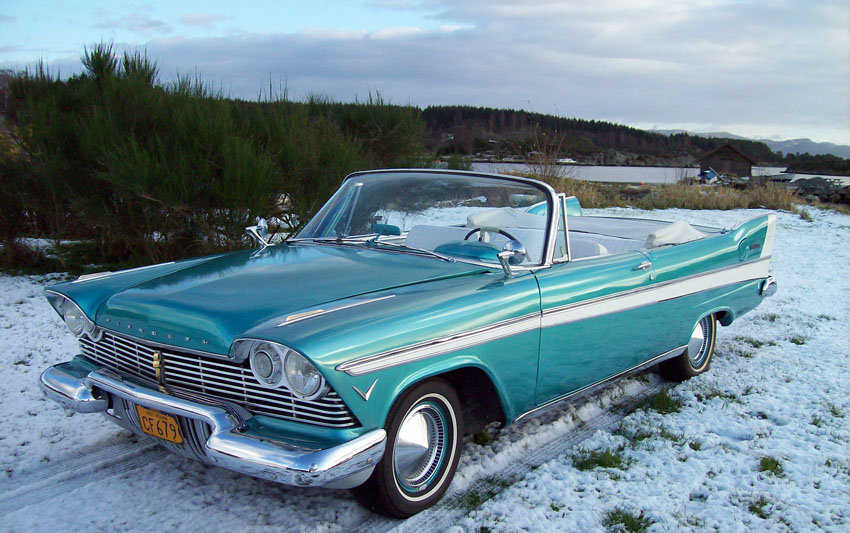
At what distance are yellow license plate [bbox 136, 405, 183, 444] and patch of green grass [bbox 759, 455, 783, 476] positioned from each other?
2.64 meters

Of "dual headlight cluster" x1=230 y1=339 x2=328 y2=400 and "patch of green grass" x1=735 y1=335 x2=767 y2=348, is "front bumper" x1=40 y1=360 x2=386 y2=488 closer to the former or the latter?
"dual headlight cluster" x1=230 y1=339 x2=328 y2=400

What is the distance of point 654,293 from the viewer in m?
3.79

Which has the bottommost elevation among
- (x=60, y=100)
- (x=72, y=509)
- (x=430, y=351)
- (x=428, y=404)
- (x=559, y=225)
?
(x=72, y=509)

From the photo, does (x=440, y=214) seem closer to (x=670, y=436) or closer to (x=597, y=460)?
(x=597, y=460)

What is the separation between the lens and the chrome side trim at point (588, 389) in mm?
3176

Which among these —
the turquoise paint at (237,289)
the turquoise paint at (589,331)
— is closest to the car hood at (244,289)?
the turquoise paint at (237,289)

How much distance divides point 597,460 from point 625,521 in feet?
1.76

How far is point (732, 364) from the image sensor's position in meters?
4.77

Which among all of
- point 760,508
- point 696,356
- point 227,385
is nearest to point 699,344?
point 696,356

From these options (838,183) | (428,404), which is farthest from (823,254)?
(838,183)

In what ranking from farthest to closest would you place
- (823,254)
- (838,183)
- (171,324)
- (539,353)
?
(838,183) → (823,254) → (539,353) → (171,324)

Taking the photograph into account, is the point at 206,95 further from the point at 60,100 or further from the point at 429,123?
the point at 429,123

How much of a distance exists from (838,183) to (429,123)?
846 inches

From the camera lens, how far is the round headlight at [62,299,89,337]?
3089 millimetres
